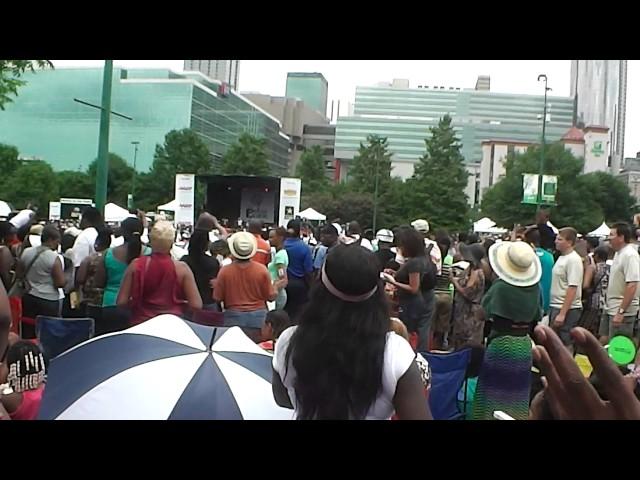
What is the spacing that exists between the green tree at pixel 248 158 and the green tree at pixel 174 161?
2996 millimetres

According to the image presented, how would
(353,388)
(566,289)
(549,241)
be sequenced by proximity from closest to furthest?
(353,388) → (566,289) → (549,241)

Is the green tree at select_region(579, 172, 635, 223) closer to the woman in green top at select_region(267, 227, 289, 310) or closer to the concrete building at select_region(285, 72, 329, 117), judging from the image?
the woman in green top at select_region(267, 227, 289, 310)

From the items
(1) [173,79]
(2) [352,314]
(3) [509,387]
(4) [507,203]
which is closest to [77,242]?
(3) [509,387]

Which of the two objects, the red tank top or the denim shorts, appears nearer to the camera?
the red tank top

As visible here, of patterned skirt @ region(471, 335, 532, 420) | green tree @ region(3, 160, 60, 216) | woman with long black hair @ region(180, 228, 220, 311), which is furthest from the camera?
green tree @ region(3, 160, 60, 216)

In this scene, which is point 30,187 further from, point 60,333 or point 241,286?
point 60,333

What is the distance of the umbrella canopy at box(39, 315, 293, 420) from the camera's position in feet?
8.77

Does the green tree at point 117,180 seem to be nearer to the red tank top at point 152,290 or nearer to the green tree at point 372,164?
the green tree at point 372,164

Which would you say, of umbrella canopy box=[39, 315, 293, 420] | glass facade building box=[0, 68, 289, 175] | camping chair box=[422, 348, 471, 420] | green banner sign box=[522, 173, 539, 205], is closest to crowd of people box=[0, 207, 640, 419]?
camping chair box=[422, 348, 471, 420]

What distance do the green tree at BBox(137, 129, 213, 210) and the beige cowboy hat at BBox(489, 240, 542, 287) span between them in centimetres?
5384
